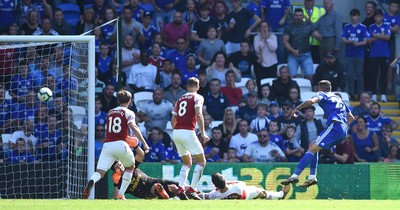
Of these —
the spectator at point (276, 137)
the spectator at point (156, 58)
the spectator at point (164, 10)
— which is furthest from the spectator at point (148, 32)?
the spectator at point (276, 137)

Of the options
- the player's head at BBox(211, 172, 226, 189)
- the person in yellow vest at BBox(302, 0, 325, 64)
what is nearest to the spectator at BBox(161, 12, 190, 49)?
the person in yellow vest at BBox(302, 0, 325, 64)

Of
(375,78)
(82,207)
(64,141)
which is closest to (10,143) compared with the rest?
(64,141)

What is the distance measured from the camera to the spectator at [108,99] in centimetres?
2450

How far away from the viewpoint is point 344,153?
2353 cm

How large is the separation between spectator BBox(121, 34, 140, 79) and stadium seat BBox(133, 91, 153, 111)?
969mm

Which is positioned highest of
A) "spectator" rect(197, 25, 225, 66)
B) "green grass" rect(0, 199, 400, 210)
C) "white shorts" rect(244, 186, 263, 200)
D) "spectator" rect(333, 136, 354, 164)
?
"spectator" rect(197, 25, 225, 66)

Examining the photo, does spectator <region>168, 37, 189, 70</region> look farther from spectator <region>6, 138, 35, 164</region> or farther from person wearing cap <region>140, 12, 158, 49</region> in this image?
spectator <region>6, 138, 35, 164</region>

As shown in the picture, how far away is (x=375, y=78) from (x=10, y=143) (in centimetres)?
907

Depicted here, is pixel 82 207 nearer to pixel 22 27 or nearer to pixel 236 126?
pixel 236 126

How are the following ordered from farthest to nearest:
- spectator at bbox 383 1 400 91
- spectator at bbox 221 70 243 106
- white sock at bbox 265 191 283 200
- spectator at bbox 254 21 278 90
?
spectator at bbox 383 1 400 91, spectator at bbox 254 21 278 90, spectator at bbox 221 70 243 106, white sock at bbox 265 191 283 200

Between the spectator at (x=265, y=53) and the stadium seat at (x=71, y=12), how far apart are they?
402 centimetres

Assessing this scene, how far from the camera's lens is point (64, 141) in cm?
2178

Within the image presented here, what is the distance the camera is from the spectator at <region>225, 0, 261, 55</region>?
26.8m

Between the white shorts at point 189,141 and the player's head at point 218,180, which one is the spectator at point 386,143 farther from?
the white shorts at point 189,141
